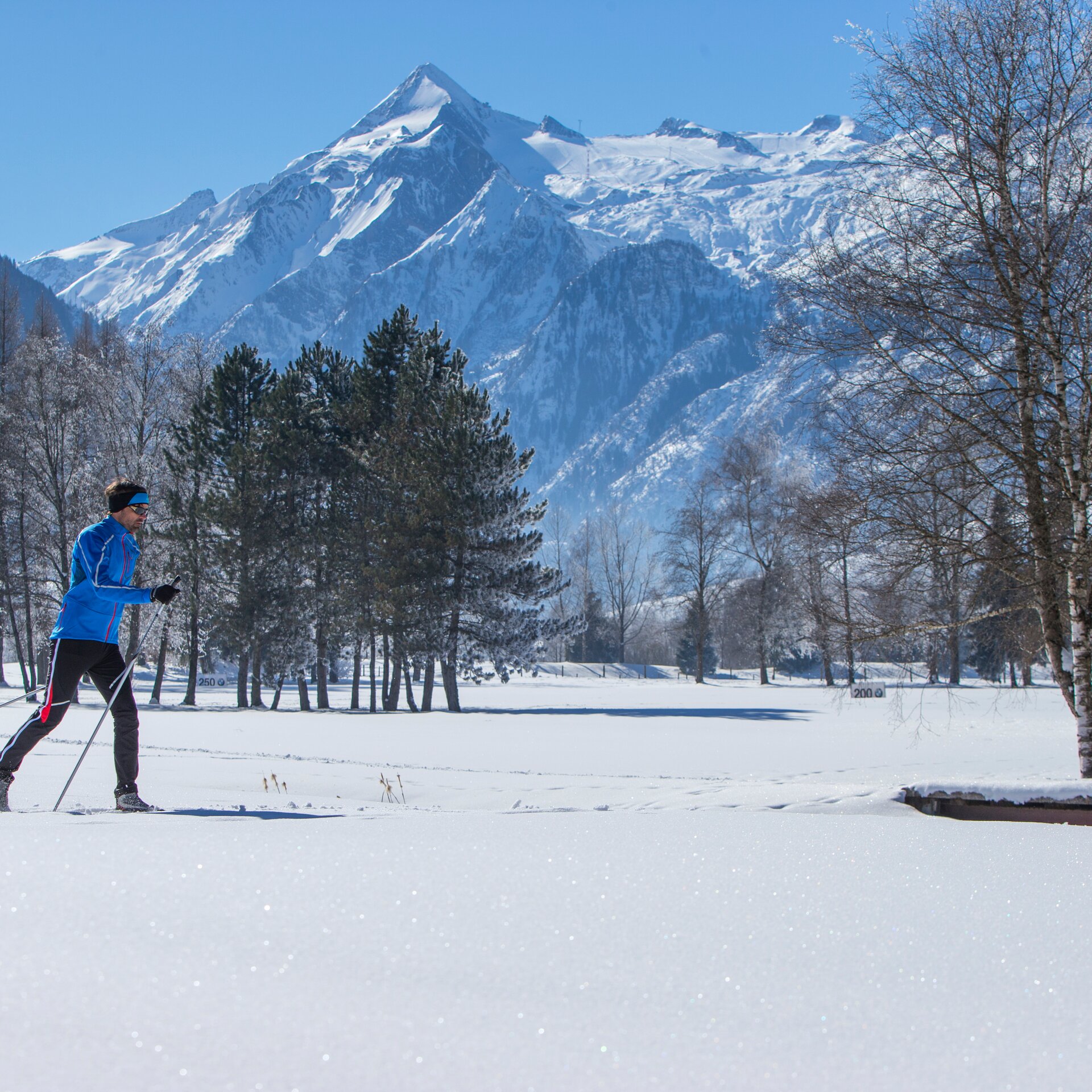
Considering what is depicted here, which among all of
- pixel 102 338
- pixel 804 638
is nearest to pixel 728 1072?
pixel 804 638

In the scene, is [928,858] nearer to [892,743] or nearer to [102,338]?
[892,743]

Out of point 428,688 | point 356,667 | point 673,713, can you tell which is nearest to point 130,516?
point 673,713

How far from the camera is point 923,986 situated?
71.1 inches

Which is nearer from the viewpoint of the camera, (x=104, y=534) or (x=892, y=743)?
(x=104, y=534)

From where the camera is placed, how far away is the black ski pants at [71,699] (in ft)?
15.5

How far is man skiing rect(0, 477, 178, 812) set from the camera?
15.6ft

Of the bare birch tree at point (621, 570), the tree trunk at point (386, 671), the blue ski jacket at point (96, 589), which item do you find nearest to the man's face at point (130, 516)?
the blue ski jacket at point (96, 589)

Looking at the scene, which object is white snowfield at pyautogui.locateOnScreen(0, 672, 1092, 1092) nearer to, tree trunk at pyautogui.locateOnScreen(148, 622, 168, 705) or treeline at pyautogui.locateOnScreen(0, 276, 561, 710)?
treeline at pyautogui.locateOnScreen(0, 276, 561, 710)

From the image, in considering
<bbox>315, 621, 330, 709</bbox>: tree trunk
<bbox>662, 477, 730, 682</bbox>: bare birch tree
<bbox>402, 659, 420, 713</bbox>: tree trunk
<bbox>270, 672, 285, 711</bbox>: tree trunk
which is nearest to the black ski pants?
<bbox>402, 659, 420, 713</bbox>: tree trunk

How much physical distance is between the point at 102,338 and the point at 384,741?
35495 mm

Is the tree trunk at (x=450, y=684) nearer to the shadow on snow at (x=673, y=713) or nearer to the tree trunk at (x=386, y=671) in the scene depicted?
the shadow on snow at (x=673, y=713)

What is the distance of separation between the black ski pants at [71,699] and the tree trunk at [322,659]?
2255 centimetres

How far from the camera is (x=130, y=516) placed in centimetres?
505

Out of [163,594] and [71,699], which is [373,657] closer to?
[71,699]
